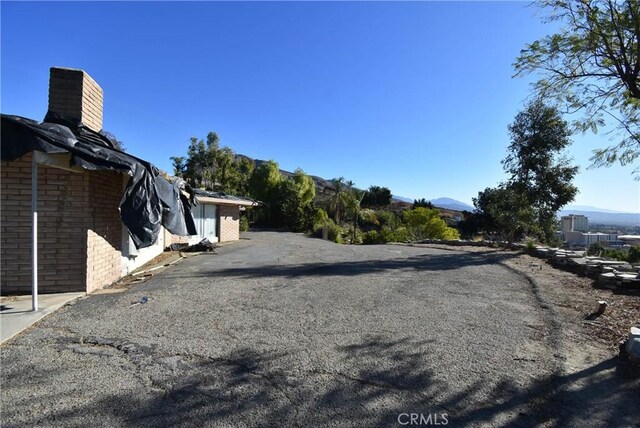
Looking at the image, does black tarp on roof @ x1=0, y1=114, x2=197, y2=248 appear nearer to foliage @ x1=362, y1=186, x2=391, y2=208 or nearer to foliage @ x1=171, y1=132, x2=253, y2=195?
foliage @ x1=171, y1=132, x2=253, y2=195

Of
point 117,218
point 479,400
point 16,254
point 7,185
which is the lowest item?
point 479,400

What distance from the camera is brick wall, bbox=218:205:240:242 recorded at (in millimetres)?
20484

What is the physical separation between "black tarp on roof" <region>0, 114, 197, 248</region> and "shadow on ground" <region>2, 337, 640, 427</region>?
3.07 meters

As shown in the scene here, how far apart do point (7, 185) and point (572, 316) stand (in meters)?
9.07

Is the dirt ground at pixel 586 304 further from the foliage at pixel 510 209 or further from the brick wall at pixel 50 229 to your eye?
the brick wall at pixel 50 229

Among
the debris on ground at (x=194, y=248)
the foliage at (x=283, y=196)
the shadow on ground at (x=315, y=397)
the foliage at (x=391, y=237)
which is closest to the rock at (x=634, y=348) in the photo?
the shadow on ground at (x=315, y=397)

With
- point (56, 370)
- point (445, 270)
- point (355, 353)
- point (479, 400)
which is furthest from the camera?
point (445, 270)

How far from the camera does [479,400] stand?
3.07 meters

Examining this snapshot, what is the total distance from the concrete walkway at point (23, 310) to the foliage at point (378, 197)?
49790 millimetres

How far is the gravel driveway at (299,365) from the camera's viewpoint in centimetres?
284

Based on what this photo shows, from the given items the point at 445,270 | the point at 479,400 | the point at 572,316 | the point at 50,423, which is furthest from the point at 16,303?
the point at 445,270

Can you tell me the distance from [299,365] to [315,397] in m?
0.61

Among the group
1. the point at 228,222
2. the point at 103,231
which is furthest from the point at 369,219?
the point at 103,231

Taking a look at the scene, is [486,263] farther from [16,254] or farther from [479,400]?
[16,254]
